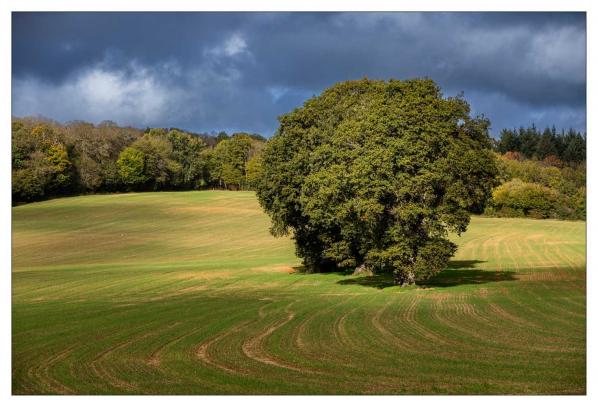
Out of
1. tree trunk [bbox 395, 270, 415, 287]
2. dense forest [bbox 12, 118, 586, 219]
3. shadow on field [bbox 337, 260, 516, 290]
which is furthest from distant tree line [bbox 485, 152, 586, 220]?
tree trunk [bbox 395, 270, 415, 287]

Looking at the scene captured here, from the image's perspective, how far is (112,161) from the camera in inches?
4606

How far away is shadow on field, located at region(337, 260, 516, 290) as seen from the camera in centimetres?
4206

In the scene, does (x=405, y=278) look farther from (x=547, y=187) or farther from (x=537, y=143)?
(x=537, y=143)

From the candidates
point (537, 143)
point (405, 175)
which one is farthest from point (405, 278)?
point (537, 143)

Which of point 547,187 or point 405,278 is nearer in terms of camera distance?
point 405,278

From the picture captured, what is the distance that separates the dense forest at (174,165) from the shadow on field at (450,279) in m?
23.7

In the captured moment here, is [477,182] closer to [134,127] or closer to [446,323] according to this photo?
[446,323]

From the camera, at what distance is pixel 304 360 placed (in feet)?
64.1

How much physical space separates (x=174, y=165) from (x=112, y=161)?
66.7 feet

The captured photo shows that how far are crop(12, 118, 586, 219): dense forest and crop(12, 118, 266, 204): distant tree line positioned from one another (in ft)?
0.50

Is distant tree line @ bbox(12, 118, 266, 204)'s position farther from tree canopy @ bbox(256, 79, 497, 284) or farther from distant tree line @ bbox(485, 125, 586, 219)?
distant tree line @ bbox(485, 125, 586, 219)

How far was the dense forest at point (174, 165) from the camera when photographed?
9138 cm
